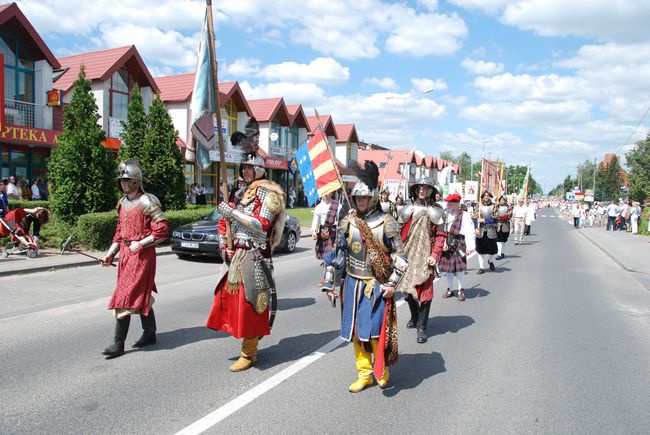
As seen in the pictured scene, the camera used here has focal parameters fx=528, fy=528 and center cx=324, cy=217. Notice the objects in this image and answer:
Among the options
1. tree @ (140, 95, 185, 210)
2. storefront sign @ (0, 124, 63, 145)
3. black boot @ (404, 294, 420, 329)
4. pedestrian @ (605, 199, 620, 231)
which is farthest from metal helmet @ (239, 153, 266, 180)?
pedestrian @ (605, 199, 620, 231)

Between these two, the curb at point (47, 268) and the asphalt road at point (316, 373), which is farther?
the curb at point (47, 268)

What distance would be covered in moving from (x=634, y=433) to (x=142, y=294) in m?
4.28

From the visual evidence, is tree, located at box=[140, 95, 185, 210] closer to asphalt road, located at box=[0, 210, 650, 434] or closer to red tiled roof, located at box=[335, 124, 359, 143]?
asphalt road, located at box=[0, 210, 650, 434]

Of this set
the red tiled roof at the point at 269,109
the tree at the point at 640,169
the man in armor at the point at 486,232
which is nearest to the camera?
the man in armor at the point at 486,232

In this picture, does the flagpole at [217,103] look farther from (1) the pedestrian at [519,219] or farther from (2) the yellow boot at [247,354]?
(1) the pedestrian at [519,219]

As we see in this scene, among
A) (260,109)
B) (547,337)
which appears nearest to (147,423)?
(547,337)

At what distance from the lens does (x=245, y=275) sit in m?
4.66

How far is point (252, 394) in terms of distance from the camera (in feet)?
14.0

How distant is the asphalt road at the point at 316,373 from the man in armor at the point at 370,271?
451mm

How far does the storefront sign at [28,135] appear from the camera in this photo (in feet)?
65.0

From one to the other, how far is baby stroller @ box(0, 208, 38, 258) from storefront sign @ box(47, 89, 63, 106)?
38.7 ft

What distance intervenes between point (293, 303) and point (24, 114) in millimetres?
19264

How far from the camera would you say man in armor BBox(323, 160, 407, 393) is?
4211mm

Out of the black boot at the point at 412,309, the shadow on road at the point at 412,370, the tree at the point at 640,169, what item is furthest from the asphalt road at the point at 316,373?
the tree at the point at 640,169
